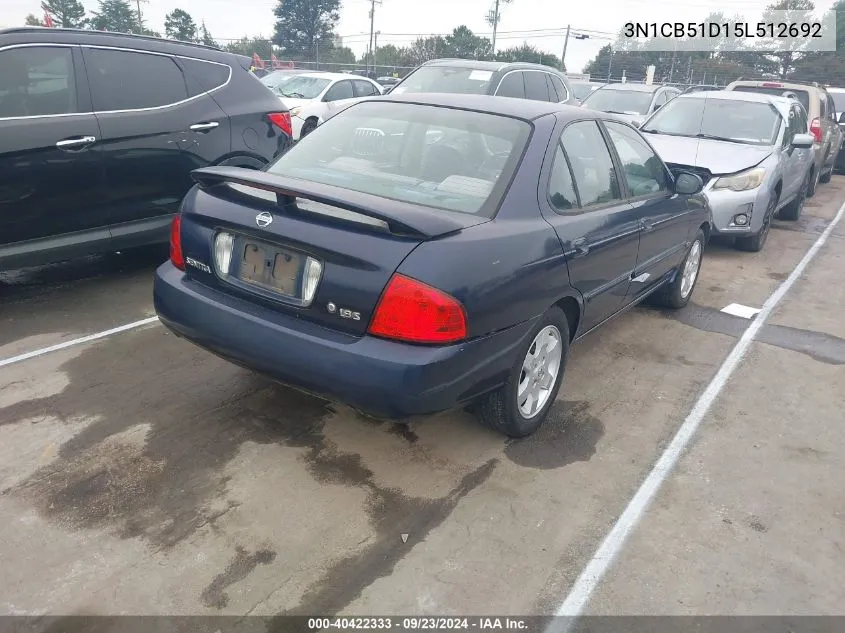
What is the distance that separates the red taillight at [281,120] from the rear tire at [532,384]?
374 centimetres

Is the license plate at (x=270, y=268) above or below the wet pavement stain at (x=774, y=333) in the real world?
above

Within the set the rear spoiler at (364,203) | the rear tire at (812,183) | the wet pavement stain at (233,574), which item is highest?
the rear spoiler at (364,203)

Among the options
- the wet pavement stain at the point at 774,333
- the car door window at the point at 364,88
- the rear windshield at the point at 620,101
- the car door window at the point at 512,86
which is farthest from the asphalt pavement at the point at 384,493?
the car door window at the point at 364,88

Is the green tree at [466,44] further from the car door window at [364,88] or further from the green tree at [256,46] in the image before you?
the car door window at [364,88]

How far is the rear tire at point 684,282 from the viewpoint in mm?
5539

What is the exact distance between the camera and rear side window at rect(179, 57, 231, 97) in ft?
18.3

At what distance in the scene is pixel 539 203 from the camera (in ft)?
10.9

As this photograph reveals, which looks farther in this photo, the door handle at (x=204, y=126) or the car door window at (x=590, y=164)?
the door handle at (x=204, y=126)

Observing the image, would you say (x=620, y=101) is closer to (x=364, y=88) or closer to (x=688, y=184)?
(x=364, y=88)

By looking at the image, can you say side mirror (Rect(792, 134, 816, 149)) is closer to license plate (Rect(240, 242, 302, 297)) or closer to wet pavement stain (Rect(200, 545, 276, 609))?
license plate (Rect(240, 242, 302, 297))

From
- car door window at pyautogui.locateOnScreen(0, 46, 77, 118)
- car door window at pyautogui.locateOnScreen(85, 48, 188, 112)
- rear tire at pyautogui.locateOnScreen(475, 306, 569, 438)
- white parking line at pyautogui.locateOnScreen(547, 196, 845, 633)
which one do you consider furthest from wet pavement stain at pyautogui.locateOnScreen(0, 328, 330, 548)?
car door window at pyautogui.locateOnScreen(85, 48, 188, 112)

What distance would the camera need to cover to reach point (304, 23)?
7575 cm

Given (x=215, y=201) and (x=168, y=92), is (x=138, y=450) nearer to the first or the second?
(x=215, y=201)

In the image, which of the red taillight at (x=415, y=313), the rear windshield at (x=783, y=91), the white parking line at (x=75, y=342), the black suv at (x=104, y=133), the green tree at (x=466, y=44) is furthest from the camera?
the green tree at (x=466, y=44)
